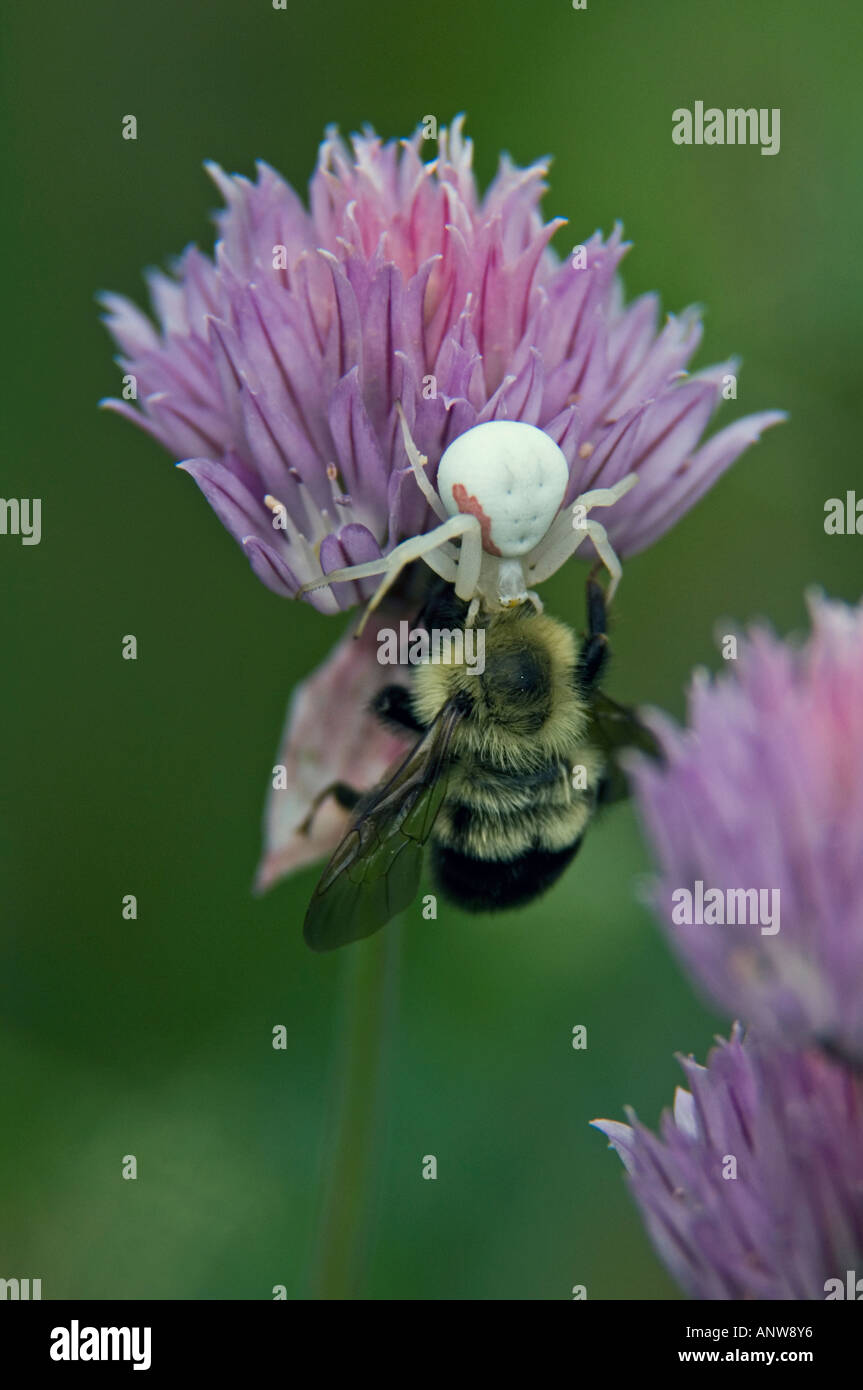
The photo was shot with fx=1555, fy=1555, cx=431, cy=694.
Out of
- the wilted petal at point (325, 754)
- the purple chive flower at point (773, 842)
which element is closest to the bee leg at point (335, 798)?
the wilted petal at point (325, 754)

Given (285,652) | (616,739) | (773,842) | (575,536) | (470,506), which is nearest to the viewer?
(773,842)

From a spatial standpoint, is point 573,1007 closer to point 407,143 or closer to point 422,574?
point 422,574

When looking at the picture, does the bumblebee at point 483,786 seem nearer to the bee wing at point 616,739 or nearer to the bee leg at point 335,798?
the bee wing at point 616,739

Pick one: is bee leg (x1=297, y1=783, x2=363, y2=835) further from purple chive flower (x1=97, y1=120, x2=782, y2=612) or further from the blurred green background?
the blurred green background

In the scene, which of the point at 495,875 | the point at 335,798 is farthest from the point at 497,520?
the point at 335,798

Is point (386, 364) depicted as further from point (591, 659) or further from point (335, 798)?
point (335, 798)

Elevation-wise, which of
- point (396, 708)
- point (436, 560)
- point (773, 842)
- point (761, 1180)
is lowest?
point (761, 1180)
